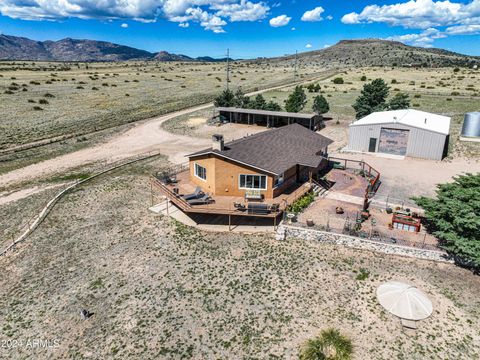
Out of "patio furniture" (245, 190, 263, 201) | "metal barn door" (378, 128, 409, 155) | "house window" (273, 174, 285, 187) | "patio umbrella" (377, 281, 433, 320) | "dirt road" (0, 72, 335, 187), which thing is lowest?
"patio umbrella" (377, 281, 433, 320)

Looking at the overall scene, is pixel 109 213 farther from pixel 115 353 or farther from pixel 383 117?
pixel 383 117

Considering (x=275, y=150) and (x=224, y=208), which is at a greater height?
(x=275, y=150)

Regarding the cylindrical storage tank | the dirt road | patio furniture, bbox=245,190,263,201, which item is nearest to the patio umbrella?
patio furniture, bbox=245,190,263,201

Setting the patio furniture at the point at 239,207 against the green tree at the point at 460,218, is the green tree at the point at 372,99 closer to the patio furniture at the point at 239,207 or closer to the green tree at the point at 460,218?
the green tree at the point at 460,218

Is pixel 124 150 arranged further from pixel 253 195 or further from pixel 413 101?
pixel 413 101

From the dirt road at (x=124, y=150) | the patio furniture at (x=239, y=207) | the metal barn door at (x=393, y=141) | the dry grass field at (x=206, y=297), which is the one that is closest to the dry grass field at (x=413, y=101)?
the dirt road at (x=124, y=150)

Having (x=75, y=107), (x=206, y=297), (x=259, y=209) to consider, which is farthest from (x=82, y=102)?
(x=206, y=297)

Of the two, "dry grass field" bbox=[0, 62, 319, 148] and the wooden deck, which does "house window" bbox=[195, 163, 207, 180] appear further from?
"dry grass field" bbox=[0, 62, 319, 148]
